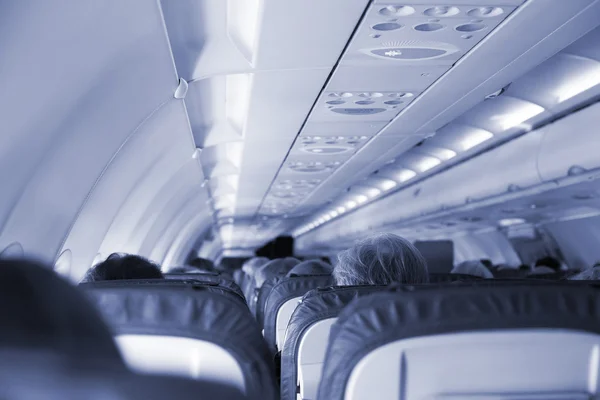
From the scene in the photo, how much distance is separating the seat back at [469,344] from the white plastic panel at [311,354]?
131cm

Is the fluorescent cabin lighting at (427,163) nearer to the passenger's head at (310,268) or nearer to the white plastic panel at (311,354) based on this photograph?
the passenger's head at (310,268)

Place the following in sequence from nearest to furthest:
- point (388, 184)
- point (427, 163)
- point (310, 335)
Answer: point (310, 335) → point (427, 163) → point (388, 184)

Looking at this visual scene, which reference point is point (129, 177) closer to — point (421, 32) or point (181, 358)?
point (421, 32)

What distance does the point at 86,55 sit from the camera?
4.14m

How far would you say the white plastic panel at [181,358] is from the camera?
200 cm

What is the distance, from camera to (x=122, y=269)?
452 centimetres

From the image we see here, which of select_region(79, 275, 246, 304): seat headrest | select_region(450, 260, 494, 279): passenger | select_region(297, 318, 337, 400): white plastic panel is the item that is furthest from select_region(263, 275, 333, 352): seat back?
select_region(450, 260, 494, 279): passenger

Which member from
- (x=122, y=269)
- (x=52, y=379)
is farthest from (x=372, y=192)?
(x=52, y=379)

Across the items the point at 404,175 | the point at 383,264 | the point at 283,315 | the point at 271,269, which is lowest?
the point at 283,315

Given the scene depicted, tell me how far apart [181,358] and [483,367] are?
827 mm

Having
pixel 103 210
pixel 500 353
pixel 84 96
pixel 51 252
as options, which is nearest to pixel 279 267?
pixel 103 210

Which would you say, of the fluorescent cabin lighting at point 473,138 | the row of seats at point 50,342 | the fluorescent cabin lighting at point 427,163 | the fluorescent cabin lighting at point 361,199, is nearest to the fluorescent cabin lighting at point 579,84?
the fluorescent cabin lighting at point 473,138

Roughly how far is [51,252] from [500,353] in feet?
17.2

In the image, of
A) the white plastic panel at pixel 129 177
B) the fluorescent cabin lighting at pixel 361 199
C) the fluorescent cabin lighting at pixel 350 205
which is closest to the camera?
A: the white plastic panel at pixel 129 177
